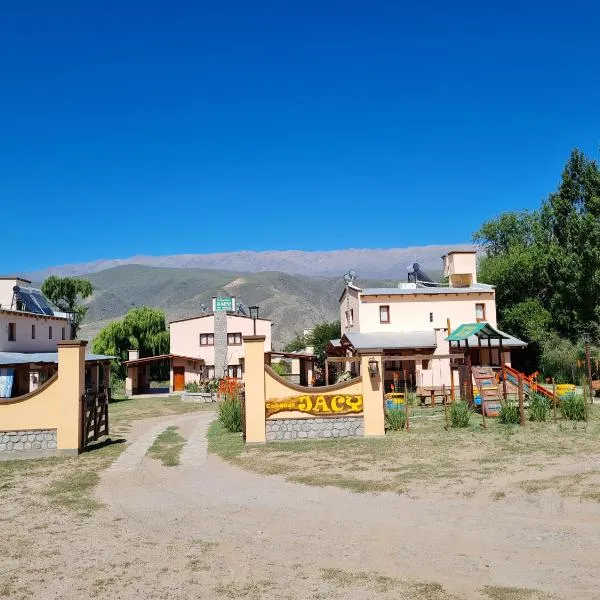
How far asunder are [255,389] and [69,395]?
4843 mm

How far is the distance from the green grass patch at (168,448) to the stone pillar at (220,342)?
78.9 feet

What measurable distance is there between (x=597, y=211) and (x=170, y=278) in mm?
164681

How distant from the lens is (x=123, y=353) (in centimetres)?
5209

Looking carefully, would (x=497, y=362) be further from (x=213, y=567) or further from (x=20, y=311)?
(x=213, y=567)

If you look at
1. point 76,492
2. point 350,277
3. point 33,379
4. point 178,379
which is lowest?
point 76,492

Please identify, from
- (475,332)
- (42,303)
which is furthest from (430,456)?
(42,303)

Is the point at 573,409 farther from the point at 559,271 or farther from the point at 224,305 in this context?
the point at 224,305

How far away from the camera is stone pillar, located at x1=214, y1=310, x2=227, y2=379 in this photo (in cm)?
4438

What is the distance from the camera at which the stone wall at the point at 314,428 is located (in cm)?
1571

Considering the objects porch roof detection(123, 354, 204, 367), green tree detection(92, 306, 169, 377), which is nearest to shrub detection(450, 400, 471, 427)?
porch roof detection(123, 354, 204, 367)

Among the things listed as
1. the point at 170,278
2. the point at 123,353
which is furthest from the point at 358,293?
the point at 170,278

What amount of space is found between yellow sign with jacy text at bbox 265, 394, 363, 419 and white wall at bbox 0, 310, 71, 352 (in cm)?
2391

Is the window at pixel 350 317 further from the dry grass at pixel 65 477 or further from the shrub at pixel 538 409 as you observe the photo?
the dry grass at pixel 65 477

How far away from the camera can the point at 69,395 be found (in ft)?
48.4
